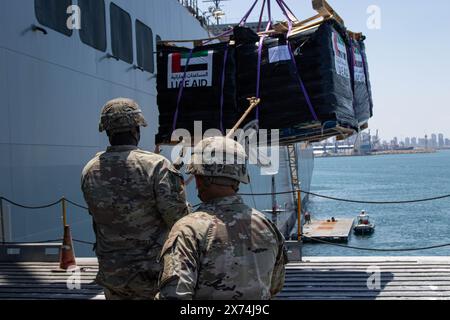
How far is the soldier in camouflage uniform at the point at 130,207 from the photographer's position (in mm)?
3082

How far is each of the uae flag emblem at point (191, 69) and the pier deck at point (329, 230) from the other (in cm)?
2569

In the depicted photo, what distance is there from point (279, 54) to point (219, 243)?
3585 millimetres

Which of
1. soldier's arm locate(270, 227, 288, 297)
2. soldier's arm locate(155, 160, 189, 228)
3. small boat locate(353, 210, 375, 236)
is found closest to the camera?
soldier's arm locate(270, 227, 288, 297)

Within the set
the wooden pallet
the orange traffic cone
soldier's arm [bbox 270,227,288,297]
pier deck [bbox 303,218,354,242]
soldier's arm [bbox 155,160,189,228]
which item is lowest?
pier deck [bbox 303,218,354,242]

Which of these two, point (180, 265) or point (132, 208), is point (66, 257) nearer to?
point (132, 208)

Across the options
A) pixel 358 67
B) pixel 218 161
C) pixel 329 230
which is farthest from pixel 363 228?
pixel 218 161

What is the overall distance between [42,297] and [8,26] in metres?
3.51

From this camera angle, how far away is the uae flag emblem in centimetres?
570

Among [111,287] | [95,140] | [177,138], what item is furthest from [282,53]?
[95,140]

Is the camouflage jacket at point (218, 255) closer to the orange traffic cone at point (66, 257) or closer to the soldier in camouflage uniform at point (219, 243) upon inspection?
the soldier in camouflage uniform at point (219, 243)

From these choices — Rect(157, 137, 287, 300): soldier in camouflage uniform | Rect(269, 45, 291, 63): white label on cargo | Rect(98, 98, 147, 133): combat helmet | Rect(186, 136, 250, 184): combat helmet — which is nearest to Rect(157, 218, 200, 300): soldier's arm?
Rect(157, 137, 287, 300): soldier in camouflage uniform

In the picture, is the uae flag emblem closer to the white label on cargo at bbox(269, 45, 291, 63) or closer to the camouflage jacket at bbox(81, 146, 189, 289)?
the white label on cargo at bbox(269, 45, 291, 63)

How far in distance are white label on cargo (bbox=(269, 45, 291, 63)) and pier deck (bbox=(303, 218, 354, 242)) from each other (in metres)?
26.0

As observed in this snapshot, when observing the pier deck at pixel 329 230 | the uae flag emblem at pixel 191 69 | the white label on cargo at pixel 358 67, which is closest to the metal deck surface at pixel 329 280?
the white label on cargo at pixel 358 67
